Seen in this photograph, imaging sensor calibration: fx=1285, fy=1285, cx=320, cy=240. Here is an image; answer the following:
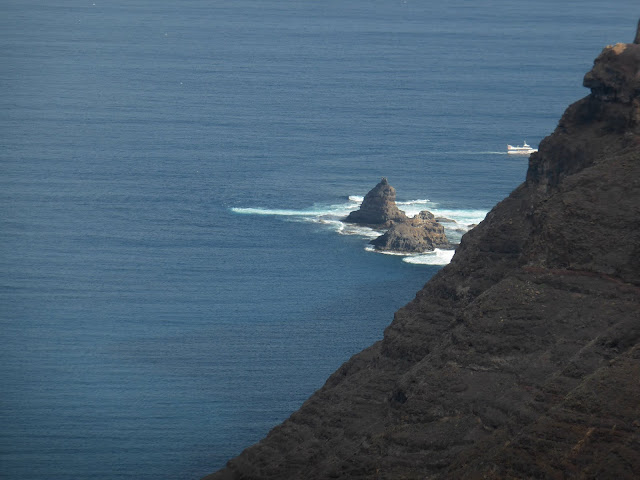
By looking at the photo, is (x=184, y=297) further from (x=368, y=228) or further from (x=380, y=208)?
(x=380, y=208)

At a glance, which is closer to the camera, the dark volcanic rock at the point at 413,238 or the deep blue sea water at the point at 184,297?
the deep blue sea water at the point at 184,297

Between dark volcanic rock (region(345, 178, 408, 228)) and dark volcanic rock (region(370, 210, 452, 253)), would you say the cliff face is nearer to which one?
dark volcanic rock (region(370, 210, 452, 253))

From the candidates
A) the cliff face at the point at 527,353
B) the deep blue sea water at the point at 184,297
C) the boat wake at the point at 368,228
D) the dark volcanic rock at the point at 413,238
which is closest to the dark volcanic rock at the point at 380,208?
the boat wake at the point at 368,228

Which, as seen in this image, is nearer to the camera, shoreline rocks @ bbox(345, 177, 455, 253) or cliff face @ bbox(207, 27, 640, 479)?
cliff face @ bbox(207, 27, 640, 479)

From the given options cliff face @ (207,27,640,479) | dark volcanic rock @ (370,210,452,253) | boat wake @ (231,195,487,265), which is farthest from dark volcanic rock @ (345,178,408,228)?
cliff face @ (207,27,640,479)

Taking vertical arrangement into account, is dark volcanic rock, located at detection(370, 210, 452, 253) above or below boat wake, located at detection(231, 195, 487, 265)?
below

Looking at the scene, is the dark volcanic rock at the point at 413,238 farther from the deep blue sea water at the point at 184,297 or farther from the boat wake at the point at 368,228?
the deep blue sea water at the point at 184,297

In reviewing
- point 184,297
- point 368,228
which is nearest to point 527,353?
point 184,297
